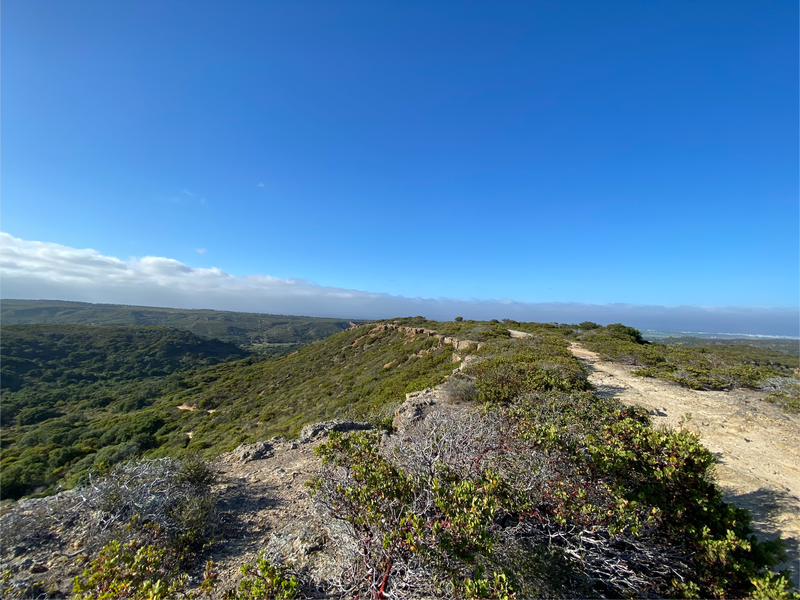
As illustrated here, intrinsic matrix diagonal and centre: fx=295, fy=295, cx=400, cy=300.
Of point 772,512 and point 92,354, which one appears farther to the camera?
point 92,354

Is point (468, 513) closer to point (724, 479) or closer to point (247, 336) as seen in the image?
point (724, 479)

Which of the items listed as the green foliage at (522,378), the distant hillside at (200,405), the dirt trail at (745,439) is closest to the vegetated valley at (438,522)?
the green foliage at (522,378)

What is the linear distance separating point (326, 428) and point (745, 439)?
10.6 metres

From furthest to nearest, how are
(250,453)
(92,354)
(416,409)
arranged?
(92,354)
(416,409)
(250,453)

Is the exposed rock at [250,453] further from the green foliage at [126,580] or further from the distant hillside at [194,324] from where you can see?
the distant hillside at [194,324]

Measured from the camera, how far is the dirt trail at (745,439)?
4578 mm

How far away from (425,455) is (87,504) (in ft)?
16.1

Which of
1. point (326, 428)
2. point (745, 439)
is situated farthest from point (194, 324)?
point (745, 439)

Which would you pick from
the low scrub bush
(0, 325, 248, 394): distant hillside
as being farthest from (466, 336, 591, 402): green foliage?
(0, 325, 248, 394): distant hillside

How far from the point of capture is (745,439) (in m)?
6.95

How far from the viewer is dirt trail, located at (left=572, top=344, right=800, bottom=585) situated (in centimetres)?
458

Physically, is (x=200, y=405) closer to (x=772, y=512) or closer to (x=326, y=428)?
(x=326, y=428)

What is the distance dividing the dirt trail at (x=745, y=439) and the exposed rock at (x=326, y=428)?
7.29 metres

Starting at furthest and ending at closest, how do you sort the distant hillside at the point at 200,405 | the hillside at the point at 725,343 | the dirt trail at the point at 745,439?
1. the hillside at the point at 725,343
2. the distant hillside at the point at 200,405
3. the dirt trail at the point at 745,439
